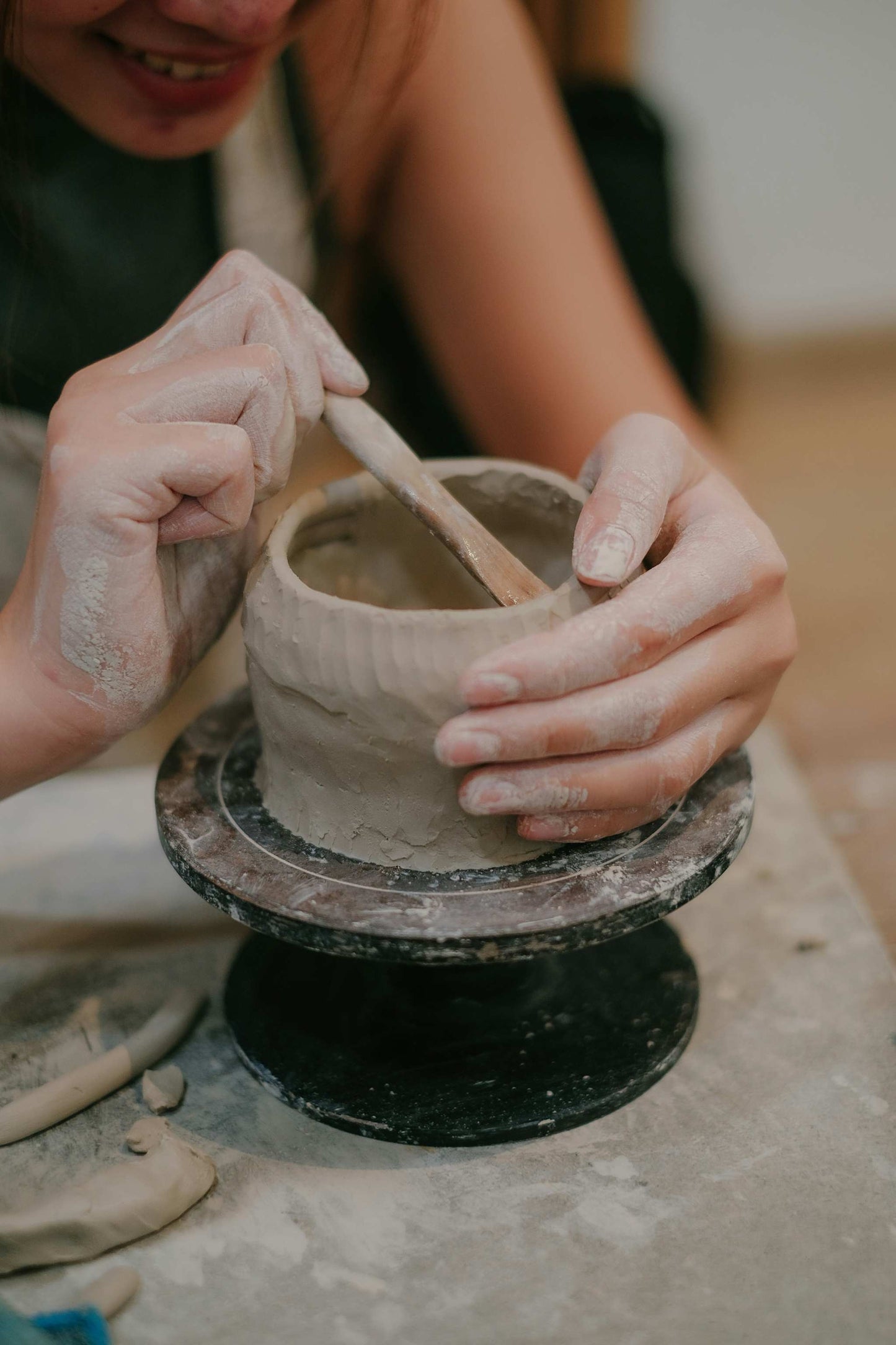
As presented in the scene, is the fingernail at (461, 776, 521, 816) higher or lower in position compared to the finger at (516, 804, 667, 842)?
higher

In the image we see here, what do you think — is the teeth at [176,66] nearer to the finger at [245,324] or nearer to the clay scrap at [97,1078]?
the finger at [245,324]

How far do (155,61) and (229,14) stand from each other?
150 mm

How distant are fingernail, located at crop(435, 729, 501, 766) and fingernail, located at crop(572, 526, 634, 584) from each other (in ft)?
0.52

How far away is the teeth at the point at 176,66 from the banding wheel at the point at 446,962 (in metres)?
0.61

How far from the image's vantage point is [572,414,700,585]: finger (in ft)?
3.12

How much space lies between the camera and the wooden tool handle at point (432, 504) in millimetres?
997

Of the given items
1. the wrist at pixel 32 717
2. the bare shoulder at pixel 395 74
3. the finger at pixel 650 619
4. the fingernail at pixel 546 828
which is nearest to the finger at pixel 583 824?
the fingernail at pixel 546 828

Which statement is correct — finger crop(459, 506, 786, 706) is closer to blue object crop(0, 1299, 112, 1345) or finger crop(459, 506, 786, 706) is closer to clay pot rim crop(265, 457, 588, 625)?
clay pot rim crop(265, 457, 588, 625)

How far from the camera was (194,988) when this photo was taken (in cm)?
117

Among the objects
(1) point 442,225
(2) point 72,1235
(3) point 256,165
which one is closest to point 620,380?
(1) point 442,225

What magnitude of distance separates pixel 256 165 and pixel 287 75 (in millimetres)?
339

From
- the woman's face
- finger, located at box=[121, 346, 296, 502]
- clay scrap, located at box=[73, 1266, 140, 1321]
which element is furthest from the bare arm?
clay scrap, located at box=[73, 1266, 140, 1321]

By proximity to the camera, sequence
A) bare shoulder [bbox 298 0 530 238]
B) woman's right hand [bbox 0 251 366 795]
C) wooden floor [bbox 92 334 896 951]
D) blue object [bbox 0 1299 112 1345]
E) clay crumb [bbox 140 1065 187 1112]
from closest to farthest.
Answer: blue object [bbox 0 1299 112 1345], woman's right hand [bbox 0 251 366 795], clay crumb [bbox 140 1065 187 1112], bare shoulder [bbox 298 0 530 238], wooden floor [bbox 92 334 896 951]

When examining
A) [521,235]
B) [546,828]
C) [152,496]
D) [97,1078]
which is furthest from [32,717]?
[521,235]
